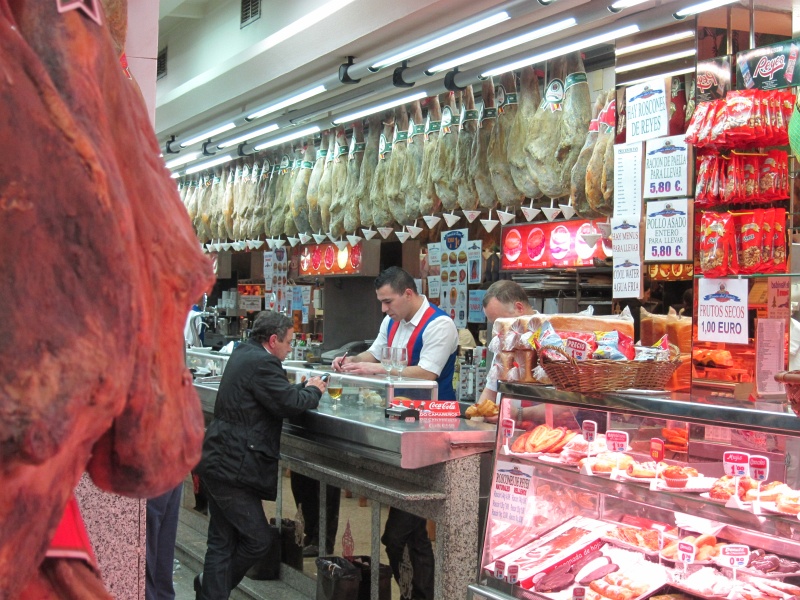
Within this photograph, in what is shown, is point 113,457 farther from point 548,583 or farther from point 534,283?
point 534,283

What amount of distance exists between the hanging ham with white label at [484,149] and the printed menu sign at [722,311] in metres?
2.25

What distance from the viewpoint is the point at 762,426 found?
9.96ft

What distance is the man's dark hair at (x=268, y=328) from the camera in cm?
Answer: 548

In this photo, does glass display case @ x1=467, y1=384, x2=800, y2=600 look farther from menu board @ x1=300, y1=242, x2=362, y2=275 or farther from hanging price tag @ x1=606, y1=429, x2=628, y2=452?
menu board @ x1=300, y1=242, x2=362, y2=275

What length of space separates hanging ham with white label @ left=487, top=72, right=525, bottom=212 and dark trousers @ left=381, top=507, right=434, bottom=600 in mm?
2758

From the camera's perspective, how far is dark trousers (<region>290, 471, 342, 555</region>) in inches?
217

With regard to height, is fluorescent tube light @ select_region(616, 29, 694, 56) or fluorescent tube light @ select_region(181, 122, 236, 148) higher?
fluorescent tube light @ select_region(181, 122, 236, 148)

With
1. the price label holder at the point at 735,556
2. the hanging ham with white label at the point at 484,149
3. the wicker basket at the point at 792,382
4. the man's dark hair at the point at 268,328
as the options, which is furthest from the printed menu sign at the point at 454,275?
the wicker basket at the point at 792,382

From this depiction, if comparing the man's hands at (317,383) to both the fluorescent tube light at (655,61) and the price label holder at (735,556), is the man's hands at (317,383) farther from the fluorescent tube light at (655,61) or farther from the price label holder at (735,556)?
the price label holder at (735,556)

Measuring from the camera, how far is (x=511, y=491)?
161 inches

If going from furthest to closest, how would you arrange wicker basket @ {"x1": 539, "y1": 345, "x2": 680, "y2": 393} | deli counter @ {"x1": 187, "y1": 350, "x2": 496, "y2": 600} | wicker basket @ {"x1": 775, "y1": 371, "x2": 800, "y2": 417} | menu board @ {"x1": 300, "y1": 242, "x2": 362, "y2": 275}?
menu board @ {"x1": 300, "y1": 242, "x2": 362, "y2": 275} → deli counter @ {"x1": 187, "y1": 350, "x2": 496, "y2": 600} → wicker basket @ {"x1": 539, "y1": 345, "x2": 680, "y2": 393} → wicker basket @ {"x1": 775, "y1": 371, "x2": 800, "y2": 417}

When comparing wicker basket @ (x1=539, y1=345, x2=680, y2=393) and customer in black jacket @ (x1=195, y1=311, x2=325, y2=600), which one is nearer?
wicker basket @ (x1=539, y1=345, x2=680, y2=393)

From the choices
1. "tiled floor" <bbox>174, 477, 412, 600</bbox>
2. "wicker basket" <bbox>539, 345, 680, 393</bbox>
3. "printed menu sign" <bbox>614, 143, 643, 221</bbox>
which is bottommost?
"tiled floor" <bbox>174, 477, 412, 600</bbox>

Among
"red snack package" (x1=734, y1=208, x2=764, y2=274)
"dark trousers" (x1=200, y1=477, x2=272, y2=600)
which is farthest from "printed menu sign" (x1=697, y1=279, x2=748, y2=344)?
"dark trousers" (x1=200, y1=477, x2=272, y2=600)
